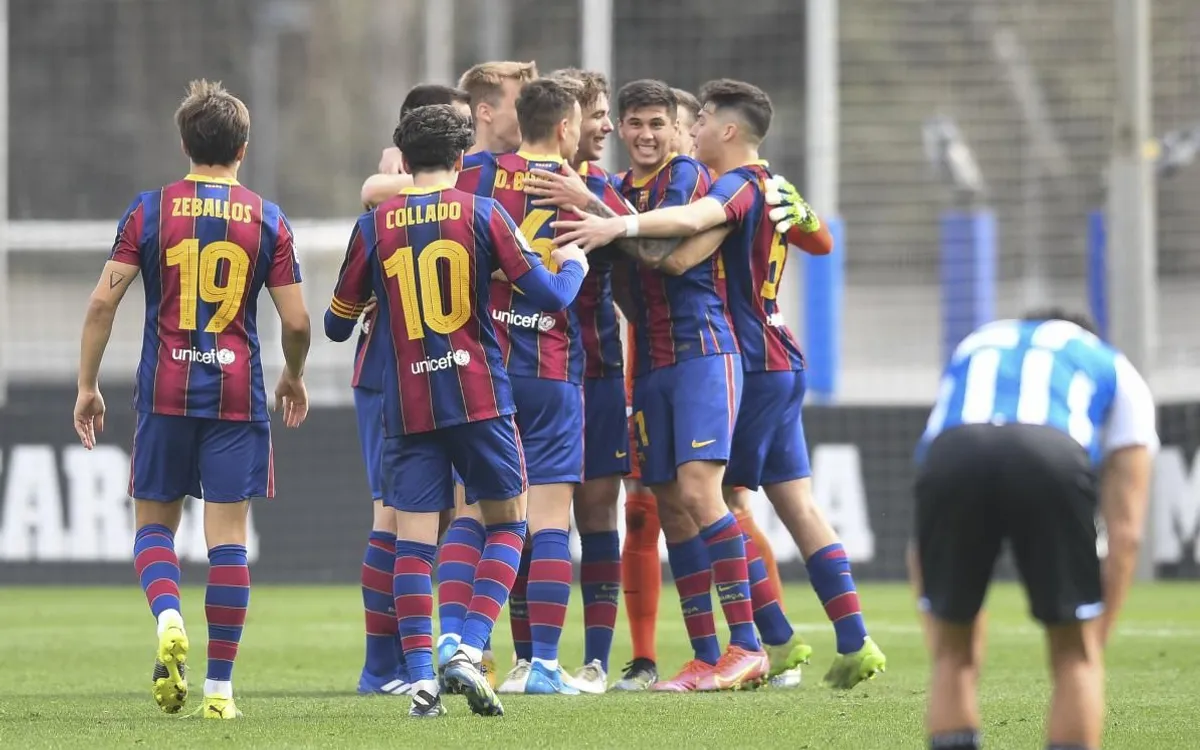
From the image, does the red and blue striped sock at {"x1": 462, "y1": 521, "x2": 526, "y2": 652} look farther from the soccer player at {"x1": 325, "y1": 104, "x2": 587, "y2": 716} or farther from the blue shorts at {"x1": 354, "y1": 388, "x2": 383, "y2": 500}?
the blue shorts at {"x1": 354, "y1": 388, "x2": 383, "y2": 500}

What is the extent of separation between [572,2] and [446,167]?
11895 mm

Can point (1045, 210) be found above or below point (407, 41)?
below

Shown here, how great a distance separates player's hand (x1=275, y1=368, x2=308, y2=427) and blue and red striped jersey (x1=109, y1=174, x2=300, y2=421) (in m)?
0.27

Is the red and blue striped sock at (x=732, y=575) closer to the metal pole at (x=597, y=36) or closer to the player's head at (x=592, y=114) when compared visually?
the player's head at (x=592, y=114)

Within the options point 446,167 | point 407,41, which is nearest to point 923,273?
point 407,41

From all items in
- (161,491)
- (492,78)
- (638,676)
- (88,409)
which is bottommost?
(638,676)

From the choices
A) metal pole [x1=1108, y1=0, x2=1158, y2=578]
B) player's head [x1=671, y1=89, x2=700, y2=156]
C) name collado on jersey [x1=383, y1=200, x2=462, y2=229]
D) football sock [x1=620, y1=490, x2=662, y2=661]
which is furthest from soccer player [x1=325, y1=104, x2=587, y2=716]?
metal pole [x1=1108, y1=0, x2=1158, y2=578]

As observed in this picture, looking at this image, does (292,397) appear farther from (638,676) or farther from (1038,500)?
(1038,500)

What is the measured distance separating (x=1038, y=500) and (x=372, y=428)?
3949 millimetres

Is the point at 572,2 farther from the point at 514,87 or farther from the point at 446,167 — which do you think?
the point at 446,167

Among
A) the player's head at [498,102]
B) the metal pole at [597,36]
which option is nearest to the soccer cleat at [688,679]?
the player's head at [498,102]

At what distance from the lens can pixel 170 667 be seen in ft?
19.5

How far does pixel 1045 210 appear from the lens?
19.3m

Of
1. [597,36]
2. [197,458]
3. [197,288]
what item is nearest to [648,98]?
[197,288]
